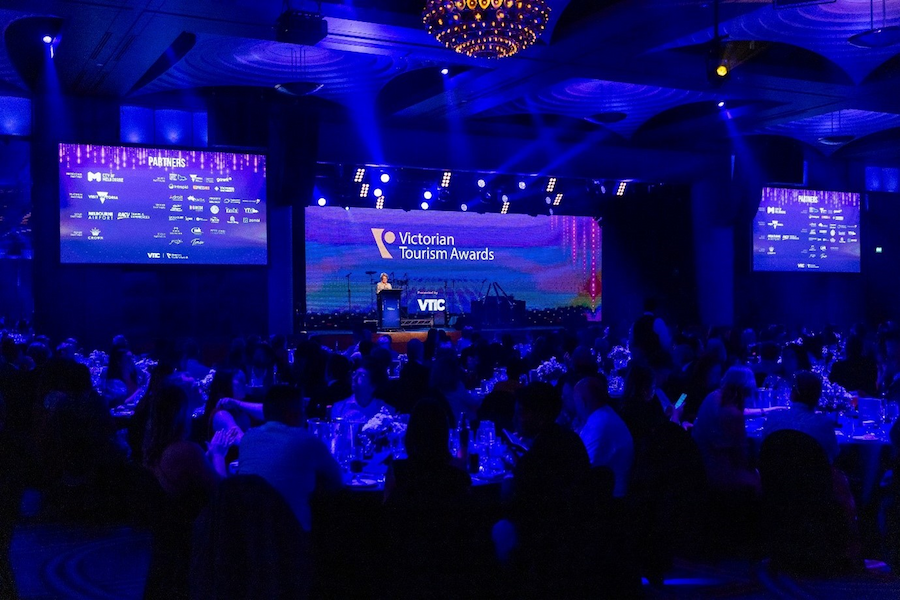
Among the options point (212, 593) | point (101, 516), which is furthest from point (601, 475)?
point (101, 516)

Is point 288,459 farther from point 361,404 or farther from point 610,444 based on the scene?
point 361,404

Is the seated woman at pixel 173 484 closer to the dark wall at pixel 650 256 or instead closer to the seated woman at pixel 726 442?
the seated woman at pixel 726 442

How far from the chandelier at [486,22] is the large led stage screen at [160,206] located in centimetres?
518

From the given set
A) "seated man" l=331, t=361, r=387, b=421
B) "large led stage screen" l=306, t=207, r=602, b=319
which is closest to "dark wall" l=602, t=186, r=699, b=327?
"large led stage screen" l=306, t=207, r=602, b=319

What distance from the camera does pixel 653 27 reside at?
7.28m

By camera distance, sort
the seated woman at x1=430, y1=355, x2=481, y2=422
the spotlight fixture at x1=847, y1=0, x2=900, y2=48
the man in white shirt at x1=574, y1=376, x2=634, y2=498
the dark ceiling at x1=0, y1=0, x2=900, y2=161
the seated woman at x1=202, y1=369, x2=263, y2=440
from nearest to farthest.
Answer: the man in white shirt at x1=574, y1=376, x2=634, y2=498, the seated woman at x1=202, y1=369, x2=263, y2=440, the seated woman at x1=430, y1=355, x2=481, y2=422, the spotlight fixture at x1=847, y1=0, x2=900, y2=48, the dark ceiling at x1=0, y1=0, x2=900, y2=161

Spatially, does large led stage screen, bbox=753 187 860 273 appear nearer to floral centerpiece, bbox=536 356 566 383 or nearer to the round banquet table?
floral centerpiece, bbox=536 356 566 383

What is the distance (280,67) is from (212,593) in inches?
322

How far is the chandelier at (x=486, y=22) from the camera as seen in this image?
5.46 metres

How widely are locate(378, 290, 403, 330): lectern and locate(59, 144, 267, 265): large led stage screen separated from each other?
321cm

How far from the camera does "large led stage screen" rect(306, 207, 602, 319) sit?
44.2 feet

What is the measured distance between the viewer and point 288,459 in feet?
10.0

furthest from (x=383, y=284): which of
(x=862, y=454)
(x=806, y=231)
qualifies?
(x=862, y=454)

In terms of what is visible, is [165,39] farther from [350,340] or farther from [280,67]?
[350,340]
